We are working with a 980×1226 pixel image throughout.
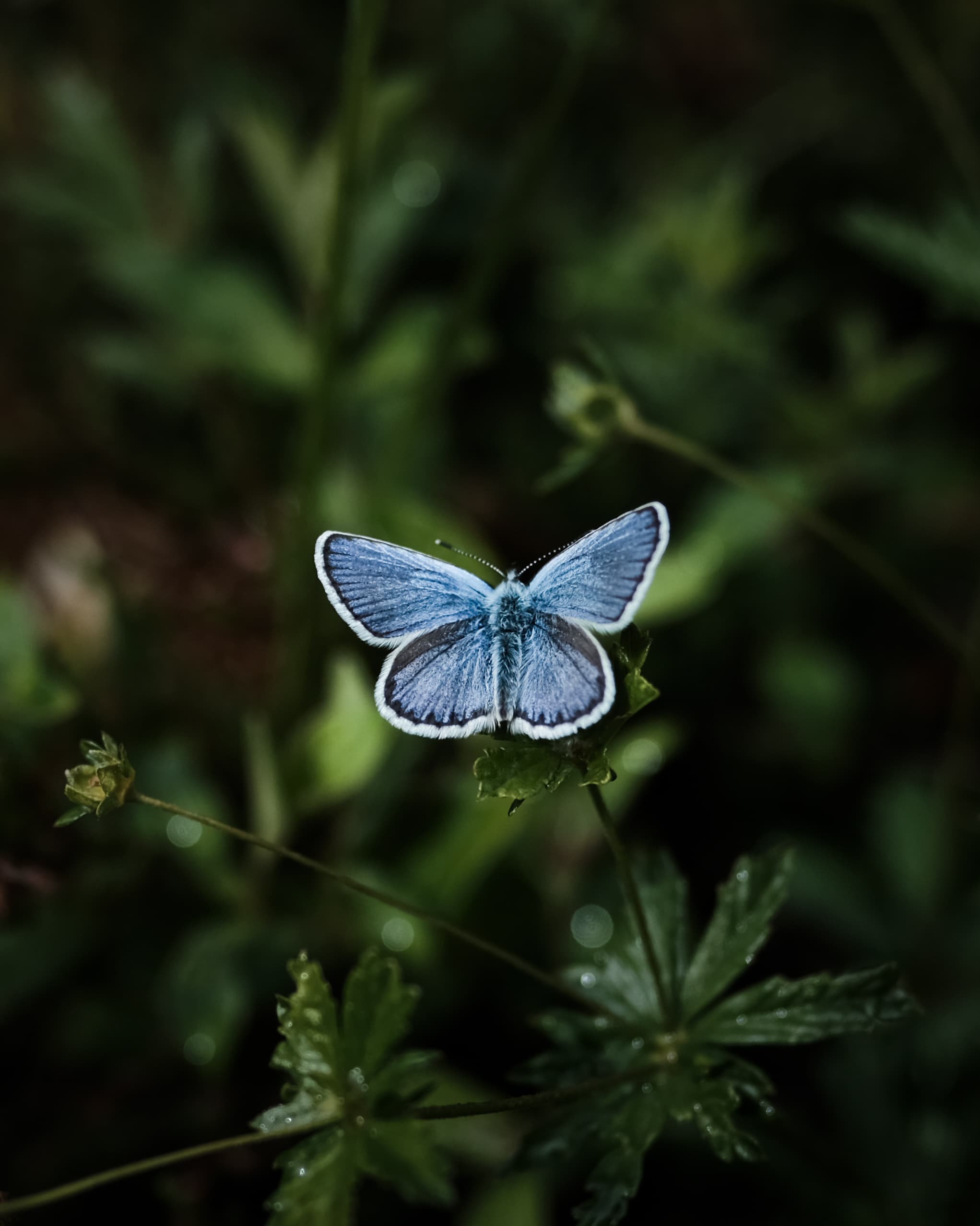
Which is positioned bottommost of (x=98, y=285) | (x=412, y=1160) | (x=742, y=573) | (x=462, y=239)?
(x=412, y=1160)

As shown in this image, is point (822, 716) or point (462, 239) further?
point (462, 239)

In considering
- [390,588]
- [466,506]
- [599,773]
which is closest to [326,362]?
[390,588]

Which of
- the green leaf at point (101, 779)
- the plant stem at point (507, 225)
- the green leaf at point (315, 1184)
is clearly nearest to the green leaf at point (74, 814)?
the green leaf at point (101, 779)

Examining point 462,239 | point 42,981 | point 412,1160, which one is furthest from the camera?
point 462,239

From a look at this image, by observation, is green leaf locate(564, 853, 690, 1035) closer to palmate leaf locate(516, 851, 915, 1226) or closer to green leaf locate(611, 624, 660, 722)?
palmate leaf locate(516, 851, 915, 1226)

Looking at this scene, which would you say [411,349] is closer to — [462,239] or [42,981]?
[462,239]

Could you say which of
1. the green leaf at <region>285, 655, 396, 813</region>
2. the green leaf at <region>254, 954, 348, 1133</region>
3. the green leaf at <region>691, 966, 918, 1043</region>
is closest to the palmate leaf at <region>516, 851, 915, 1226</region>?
the green leaf at <region>691, 966, 918, 1043</region>

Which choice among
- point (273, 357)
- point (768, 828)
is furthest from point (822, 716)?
point (273, 357)

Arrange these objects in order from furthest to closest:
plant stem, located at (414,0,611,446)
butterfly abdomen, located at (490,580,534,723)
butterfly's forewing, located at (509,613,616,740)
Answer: plant stem, located at (414,0,611,446)
butterfly abdomen, located at (490,580,534,723)
butterfly's forewing, located at (509,613,616,740)
